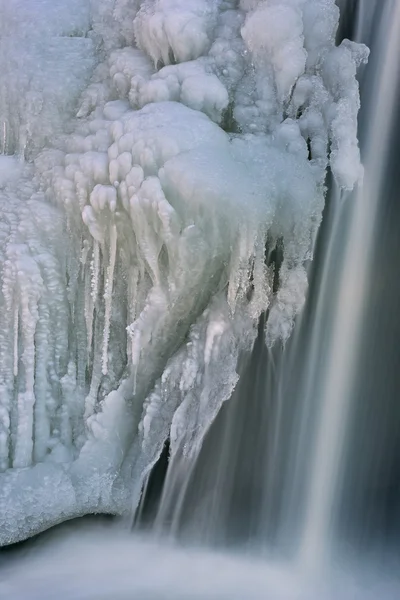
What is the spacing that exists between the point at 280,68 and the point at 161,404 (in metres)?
1.50

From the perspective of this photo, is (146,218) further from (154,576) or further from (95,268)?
(154,576)

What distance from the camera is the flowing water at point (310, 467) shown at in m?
2.86

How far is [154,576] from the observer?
117 inches

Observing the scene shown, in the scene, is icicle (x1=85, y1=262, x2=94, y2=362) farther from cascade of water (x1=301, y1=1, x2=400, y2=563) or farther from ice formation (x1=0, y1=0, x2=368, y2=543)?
cascade of water (x1=301, y1=1, x2=400, y2=563)

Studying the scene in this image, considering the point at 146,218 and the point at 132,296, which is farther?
the point at 132,296

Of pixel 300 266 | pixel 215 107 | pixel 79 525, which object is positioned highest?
pixel 215 107

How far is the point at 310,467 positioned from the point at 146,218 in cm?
134

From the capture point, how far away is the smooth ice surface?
282 cm

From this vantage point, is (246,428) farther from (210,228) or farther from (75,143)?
(75,143)

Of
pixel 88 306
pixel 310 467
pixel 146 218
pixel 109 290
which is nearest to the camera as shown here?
pixel 146 218

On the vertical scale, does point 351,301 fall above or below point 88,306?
above

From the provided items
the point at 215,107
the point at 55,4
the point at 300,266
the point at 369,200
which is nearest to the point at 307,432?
the point at 300,266

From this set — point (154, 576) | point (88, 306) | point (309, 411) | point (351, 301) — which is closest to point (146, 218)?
point (88, 306)

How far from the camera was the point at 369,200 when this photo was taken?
9.35ft
